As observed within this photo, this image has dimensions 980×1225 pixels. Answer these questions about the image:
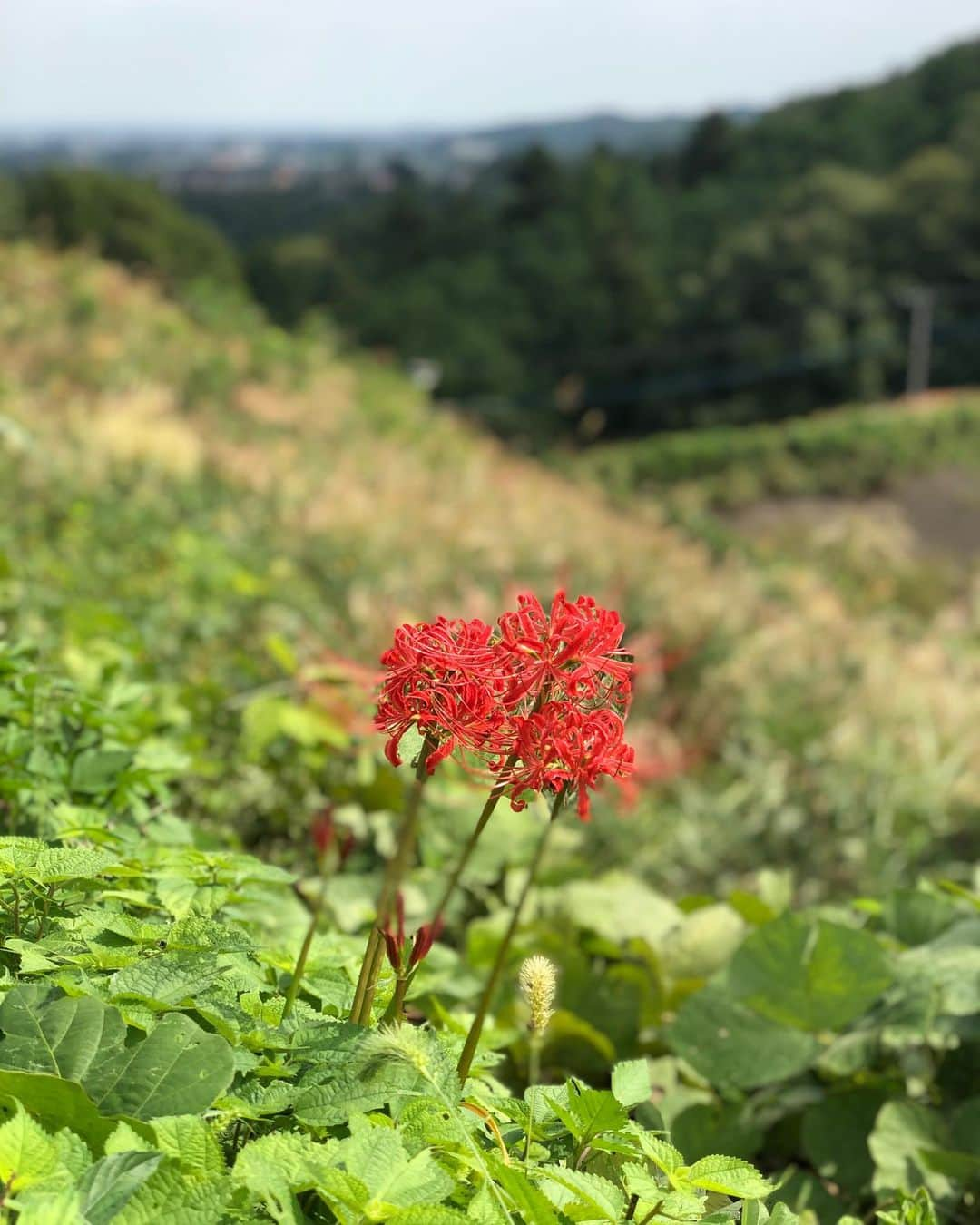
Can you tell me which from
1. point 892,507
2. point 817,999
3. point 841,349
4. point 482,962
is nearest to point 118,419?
point 482,962

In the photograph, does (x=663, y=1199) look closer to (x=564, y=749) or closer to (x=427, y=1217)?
(x=427, y=1217)

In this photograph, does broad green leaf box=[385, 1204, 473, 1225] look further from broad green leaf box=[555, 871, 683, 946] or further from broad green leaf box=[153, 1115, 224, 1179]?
broad green leaf box=[555, 871, 683, 946]

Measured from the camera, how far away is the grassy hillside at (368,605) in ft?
11.1

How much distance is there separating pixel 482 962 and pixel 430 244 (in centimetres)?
5262

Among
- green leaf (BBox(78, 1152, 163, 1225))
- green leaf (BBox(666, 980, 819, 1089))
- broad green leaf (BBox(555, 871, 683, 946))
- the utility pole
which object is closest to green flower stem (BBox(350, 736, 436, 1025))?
green leaf (BBox(78, 1152, 163, 1225))

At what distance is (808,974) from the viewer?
1.70 meters

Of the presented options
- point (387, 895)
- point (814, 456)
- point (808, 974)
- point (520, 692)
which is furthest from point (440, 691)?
point (814, 456)

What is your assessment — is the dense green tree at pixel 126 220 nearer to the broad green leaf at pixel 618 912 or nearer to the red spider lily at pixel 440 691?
the broad green leaf at pixel 618 912

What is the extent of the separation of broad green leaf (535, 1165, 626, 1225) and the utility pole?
47.6 m

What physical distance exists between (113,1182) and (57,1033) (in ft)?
0.51

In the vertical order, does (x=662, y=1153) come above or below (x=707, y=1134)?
above

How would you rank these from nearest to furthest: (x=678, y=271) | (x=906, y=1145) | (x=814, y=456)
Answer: (x=906, y=1145) → (x=814, y=456) → (x=678, y=271)

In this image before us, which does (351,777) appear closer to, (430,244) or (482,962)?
(482,962)

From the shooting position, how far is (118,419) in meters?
6.54
